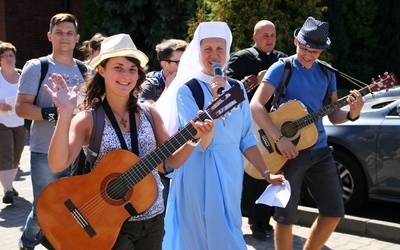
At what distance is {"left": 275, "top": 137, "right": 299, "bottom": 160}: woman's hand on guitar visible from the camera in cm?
446

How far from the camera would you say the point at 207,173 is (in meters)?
3.59

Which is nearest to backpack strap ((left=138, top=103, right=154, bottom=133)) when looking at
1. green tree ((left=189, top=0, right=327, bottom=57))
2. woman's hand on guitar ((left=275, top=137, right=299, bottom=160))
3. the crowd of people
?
the crowd of people

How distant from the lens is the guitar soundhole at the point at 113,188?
3.01 m

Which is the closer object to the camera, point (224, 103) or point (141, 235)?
point (224, 103)

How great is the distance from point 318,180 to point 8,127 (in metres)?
4.60

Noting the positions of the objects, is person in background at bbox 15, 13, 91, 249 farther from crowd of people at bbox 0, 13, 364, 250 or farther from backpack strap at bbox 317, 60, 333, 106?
backpack strap at bbox 317, 60, 333, 106

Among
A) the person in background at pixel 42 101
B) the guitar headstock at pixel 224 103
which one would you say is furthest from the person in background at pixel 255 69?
the guitar headstock at pixel 224 103

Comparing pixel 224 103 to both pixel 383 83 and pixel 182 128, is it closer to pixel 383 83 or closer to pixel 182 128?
pixel 182 128

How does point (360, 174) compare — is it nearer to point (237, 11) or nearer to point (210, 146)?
point (210, 146)

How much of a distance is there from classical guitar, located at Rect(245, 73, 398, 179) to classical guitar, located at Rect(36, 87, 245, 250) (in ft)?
5.54

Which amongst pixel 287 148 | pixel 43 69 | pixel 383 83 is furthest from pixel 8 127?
pixel 383 83

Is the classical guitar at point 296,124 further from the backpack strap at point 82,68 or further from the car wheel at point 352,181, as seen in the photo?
the car wheel at point 352,181

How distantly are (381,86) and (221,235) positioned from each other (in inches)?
81.9

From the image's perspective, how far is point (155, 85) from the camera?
552 centimetres
